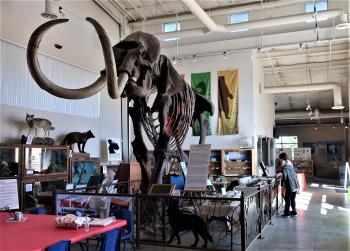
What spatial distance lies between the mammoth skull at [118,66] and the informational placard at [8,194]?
2170 mm

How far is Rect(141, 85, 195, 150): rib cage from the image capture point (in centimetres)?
610

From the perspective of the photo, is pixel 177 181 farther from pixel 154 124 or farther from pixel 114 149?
pixel 114 149

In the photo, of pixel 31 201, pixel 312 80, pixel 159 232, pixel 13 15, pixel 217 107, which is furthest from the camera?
pixel 312 80

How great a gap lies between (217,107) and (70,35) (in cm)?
523

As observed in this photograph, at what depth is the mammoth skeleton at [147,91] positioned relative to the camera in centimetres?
407

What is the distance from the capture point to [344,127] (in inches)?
952

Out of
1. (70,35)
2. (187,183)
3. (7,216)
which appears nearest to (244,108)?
(70,35)

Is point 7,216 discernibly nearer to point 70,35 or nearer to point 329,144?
point 70,35

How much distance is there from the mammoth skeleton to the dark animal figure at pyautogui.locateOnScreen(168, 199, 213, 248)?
696 millimetres

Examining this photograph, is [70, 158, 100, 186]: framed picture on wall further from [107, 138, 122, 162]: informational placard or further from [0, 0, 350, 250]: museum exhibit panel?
[107, 138, 122, 162]: informational placard

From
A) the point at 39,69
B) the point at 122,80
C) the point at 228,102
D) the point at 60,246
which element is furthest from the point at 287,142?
the point at 60,246

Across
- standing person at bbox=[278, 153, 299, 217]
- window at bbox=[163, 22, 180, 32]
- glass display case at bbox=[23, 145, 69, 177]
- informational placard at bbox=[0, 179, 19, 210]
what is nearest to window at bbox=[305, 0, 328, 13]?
window at bbox=[163, 22, 180, 32]

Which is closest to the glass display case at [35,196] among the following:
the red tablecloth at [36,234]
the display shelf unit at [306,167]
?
the red tablecloth at [36,234]

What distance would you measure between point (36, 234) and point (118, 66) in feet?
7.64
